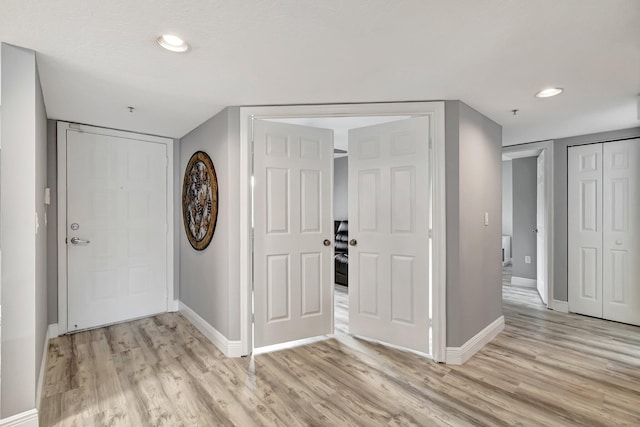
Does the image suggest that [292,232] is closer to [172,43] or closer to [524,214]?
[172,43]

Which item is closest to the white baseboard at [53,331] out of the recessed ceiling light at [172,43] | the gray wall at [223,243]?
the gray wall at [223,243]

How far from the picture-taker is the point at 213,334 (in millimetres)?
2969

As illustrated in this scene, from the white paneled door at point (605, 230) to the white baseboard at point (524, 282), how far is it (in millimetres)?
1186

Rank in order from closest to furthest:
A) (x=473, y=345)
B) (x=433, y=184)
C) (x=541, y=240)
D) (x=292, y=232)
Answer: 1. (x=433, y=184)
2. (x=473, y=345)
3. (x=292, y=232)
4. (x=541, y=240)

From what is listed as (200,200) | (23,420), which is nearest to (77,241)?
(200,200)

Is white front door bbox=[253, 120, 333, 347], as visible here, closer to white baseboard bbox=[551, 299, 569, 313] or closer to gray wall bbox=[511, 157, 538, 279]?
white baseboard bbox=[551, 299, 569, 313]

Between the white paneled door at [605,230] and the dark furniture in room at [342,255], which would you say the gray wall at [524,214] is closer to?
the white paneled door at [605,230]

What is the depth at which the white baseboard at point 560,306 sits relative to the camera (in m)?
3.86

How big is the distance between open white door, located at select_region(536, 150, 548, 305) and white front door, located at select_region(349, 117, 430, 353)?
2528 millimetres

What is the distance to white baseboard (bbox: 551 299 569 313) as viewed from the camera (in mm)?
3861

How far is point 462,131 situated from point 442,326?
1613mm

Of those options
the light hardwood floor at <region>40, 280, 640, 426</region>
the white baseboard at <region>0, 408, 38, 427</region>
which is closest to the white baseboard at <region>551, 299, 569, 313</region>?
the light hardwood floor at <region>40, 280, 640, 426</region>

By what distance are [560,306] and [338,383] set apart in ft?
10.8

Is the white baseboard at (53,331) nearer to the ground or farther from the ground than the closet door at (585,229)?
nearer to the ground
